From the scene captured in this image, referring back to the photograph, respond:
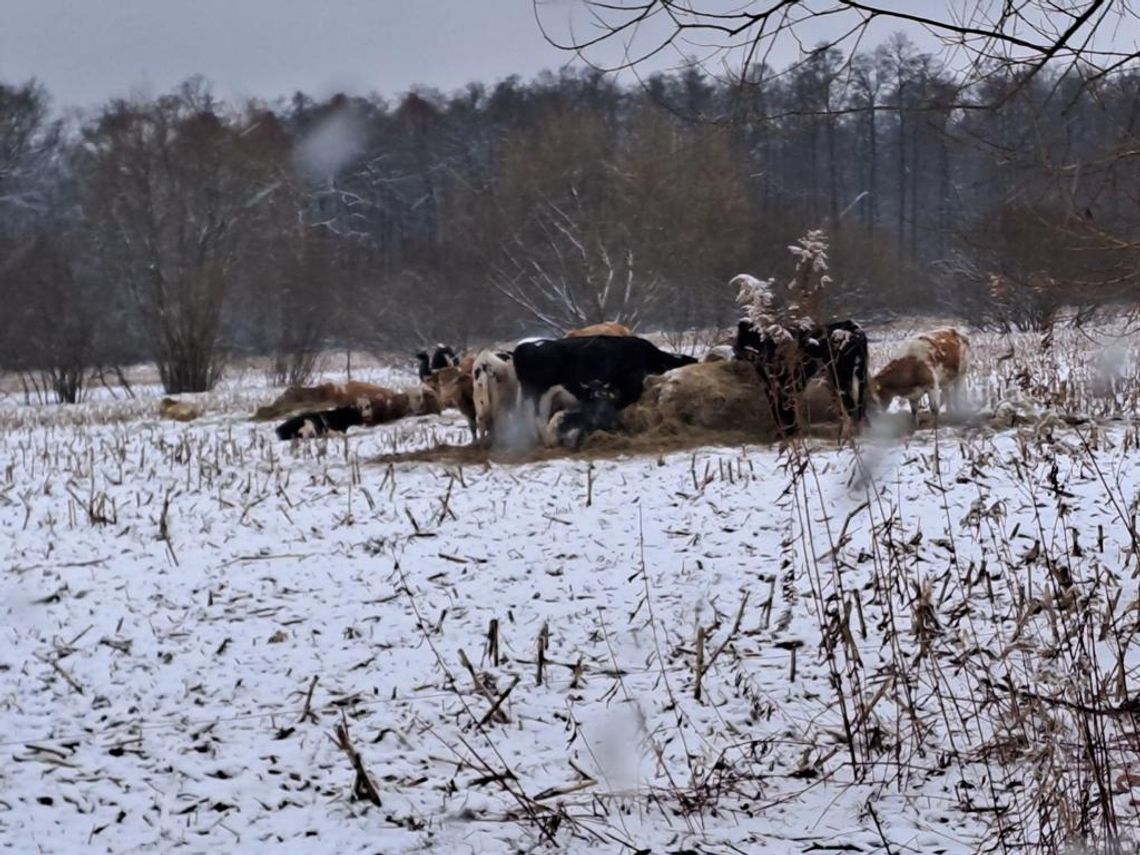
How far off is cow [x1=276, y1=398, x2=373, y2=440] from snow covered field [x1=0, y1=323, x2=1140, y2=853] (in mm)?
4125

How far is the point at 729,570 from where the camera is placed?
5.66 meters

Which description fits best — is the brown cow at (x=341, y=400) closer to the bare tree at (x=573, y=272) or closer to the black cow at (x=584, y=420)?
the black cow at (x=584, y=420)

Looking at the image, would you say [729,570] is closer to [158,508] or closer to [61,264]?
[158,508]

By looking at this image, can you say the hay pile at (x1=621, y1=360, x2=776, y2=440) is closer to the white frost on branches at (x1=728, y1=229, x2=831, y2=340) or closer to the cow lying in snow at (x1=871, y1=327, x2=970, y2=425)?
the cow lying in snow at (x1=871, y1=327, x2=970, y2=425)

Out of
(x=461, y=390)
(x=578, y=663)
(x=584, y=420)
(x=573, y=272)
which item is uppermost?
(x=573, y=272)

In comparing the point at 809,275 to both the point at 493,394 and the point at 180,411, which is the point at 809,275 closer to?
the point at 493,394

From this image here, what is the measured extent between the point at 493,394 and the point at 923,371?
3802mm

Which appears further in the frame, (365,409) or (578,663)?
(365,409)

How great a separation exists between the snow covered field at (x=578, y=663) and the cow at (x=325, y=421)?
13.5 feet

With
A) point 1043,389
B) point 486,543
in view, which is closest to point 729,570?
point 486,543

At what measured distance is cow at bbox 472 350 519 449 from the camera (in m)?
10.1

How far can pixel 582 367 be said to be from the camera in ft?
33.4

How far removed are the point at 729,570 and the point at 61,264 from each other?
2833cm

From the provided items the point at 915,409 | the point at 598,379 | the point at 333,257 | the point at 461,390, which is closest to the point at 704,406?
the point at 598,379
